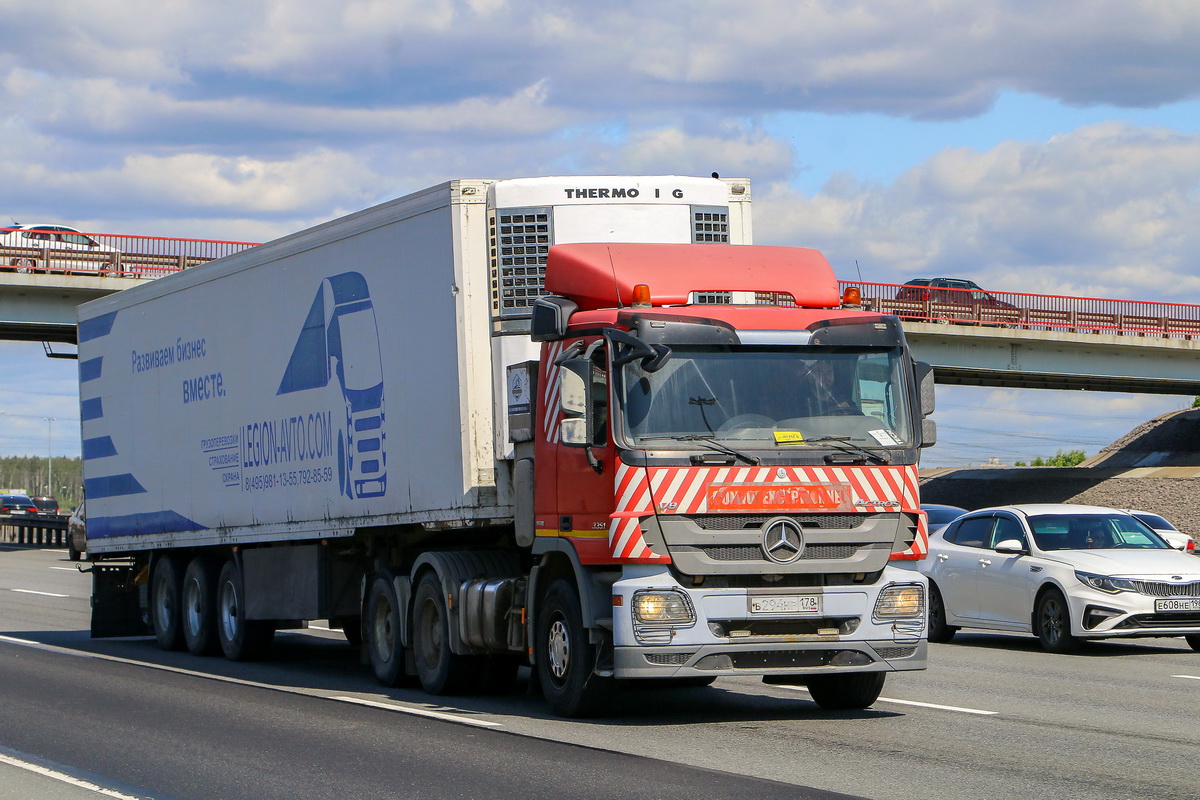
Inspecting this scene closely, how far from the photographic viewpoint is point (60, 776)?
8.98m

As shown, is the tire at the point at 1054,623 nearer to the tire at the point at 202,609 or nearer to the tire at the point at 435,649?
the tire at the point at 435,649

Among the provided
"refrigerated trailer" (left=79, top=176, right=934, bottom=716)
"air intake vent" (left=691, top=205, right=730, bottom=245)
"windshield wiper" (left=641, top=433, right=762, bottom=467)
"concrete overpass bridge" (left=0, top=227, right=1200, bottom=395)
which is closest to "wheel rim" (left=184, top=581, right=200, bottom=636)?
"refrigerated trailer" (left=79, top=176, right=934, bottom=716)

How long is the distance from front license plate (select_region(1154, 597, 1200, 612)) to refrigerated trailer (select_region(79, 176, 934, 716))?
5.18 metres

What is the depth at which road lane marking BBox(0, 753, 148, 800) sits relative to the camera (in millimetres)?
8328

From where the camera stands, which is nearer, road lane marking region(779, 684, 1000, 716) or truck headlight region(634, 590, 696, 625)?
truck headlight region(634, 590, 696, 625)

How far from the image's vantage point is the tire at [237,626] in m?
16.3

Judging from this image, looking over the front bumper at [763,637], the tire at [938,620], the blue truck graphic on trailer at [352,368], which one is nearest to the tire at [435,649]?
the blue truck graphic on trailer at [352,368]

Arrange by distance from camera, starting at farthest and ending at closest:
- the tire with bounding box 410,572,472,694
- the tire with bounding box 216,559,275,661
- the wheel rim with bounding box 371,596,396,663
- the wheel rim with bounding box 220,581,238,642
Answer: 1. the wheel rim with bounding box 220,581,238,642
2. the tire with bounding box 216,559,275,661
3. the wheel rim with bounding box 371,596,396,663
4. the tire with bounding box 410,572,472,694

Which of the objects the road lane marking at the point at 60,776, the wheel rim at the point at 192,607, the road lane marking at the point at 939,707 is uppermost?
the wheel rim at the point at 192,607

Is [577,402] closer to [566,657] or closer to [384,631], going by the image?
[566,657]

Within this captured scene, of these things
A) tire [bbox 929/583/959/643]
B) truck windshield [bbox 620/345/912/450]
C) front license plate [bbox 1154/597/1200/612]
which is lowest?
tire [bbox 929/583/959/643]

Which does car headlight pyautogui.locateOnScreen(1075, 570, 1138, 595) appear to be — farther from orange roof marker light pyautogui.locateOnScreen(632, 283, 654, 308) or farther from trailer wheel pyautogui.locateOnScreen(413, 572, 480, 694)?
orange roof marker light pyautogui.locateOnScreen(632, 283, 654, 308)

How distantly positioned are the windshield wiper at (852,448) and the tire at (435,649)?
353 centimetres

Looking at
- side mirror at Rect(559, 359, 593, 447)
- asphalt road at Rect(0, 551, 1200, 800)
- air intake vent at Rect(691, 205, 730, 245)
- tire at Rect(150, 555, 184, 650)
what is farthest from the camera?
tire at Rect(150, 555, 184, 650)
